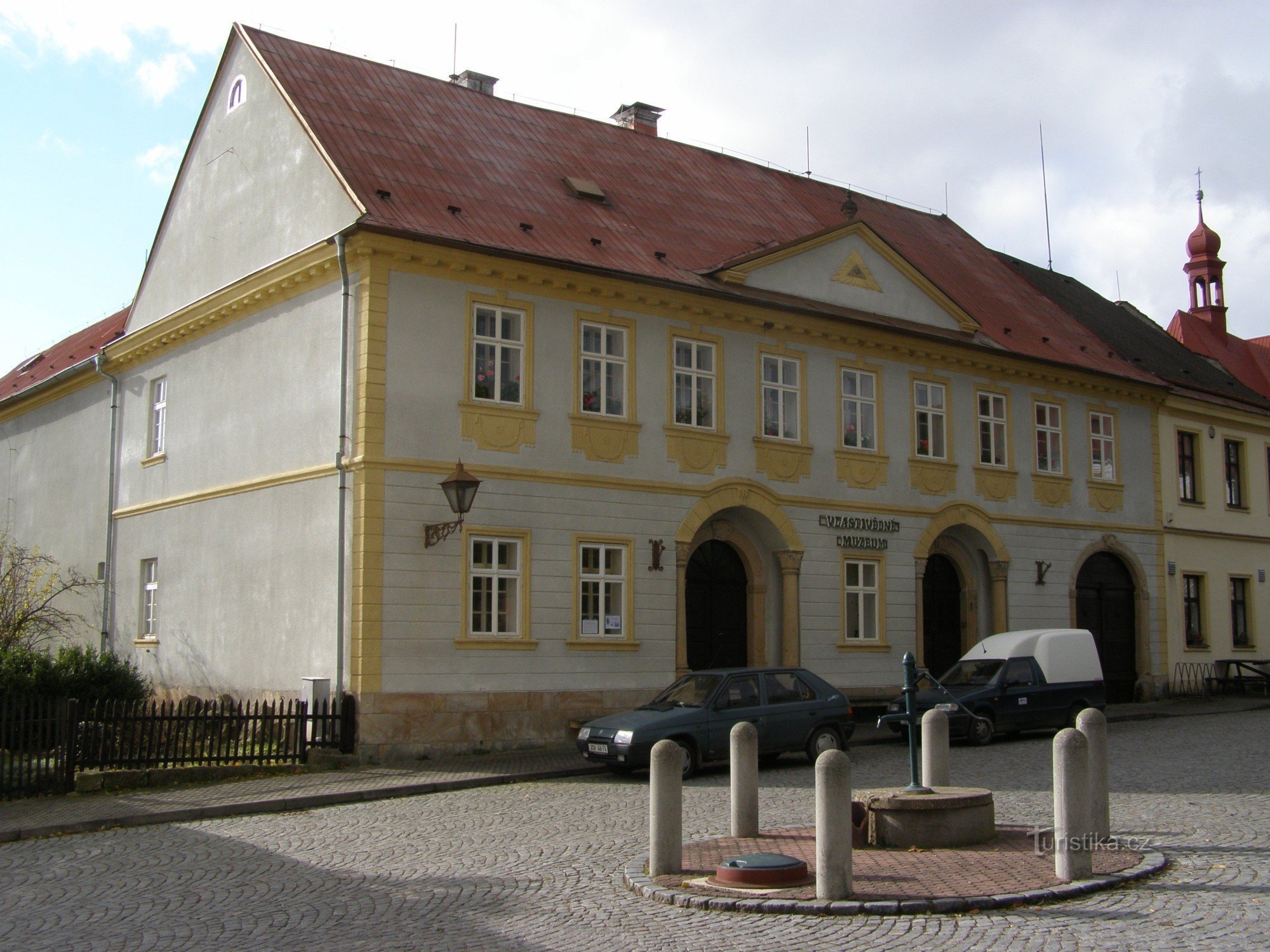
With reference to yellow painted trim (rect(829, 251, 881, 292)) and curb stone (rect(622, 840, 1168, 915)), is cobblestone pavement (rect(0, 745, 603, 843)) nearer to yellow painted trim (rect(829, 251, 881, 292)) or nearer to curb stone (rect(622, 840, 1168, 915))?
curb stone (rect(622, 840, 1168, 915))

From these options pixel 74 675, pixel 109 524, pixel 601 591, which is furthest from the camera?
pixel 109 524

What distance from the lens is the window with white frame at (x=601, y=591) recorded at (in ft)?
71.0

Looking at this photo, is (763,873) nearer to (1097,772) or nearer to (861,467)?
(1097,772)

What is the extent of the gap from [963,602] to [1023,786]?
44.0ft

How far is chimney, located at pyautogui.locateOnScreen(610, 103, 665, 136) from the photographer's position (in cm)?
3162

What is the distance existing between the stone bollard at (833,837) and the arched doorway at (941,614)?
1895 cm

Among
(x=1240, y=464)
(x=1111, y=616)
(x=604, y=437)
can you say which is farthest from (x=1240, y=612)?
(x=604, y=437)

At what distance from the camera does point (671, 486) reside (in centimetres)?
2284

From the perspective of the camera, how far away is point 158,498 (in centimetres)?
2602

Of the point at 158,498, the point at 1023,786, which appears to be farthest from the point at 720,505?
the point at 158,498

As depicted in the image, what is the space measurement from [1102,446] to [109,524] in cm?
2213

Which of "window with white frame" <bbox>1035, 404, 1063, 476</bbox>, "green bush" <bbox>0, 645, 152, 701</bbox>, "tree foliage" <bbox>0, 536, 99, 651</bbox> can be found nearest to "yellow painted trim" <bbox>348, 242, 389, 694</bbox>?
"green bush" <bbox>0, 645, 152, 701</bbox>

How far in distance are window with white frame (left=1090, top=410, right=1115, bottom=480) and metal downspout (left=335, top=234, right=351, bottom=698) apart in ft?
59.3

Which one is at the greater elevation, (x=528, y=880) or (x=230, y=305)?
(x=230, y=305)
